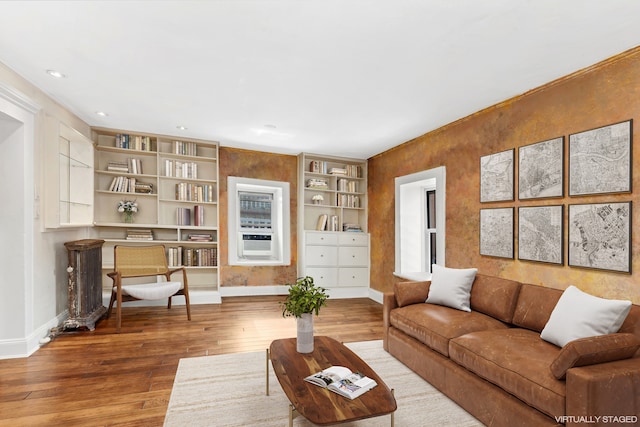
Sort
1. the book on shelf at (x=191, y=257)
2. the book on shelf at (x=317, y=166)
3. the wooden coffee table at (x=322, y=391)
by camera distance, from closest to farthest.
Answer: the wooden coffee table at (x=322, y=391), the book on shelf at (x=191, y=257), the book on shelf at (x=317, y=166)

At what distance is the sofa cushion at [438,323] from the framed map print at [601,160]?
1.27 metres

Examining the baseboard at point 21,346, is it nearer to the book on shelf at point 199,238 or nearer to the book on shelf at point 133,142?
the book on shelf at point 199,238

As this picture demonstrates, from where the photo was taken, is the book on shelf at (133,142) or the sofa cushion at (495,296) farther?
the book on shelf at (133,142)

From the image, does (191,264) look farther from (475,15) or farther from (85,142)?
(475,15)

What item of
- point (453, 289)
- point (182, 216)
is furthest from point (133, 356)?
point (453, 289)

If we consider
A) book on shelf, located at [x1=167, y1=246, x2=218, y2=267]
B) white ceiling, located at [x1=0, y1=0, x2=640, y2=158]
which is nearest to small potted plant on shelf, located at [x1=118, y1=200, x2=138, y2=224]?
book on shelf, located at [x1=167, y1=246, x2=218, y2=267]

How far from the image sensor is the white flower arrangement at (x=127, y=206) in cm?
471

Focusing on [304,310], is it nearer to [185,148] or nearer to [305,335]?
[305,335]

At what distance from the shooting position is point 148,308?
15.3 ft

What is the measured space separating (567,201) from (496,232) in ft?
2.40

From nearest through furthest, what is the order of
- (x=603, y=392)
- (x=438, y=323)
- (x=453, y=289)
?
(x=603, y=392) < (x=438, y=323) < (x=453, y=289)

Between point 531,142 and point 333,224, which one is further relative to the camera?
point 333,224

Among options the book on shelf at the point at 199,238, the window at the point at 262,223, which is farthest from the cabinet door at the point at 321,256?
the book on shelf at the point at 199,238

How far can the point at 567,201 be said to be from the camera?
263 centimetres
